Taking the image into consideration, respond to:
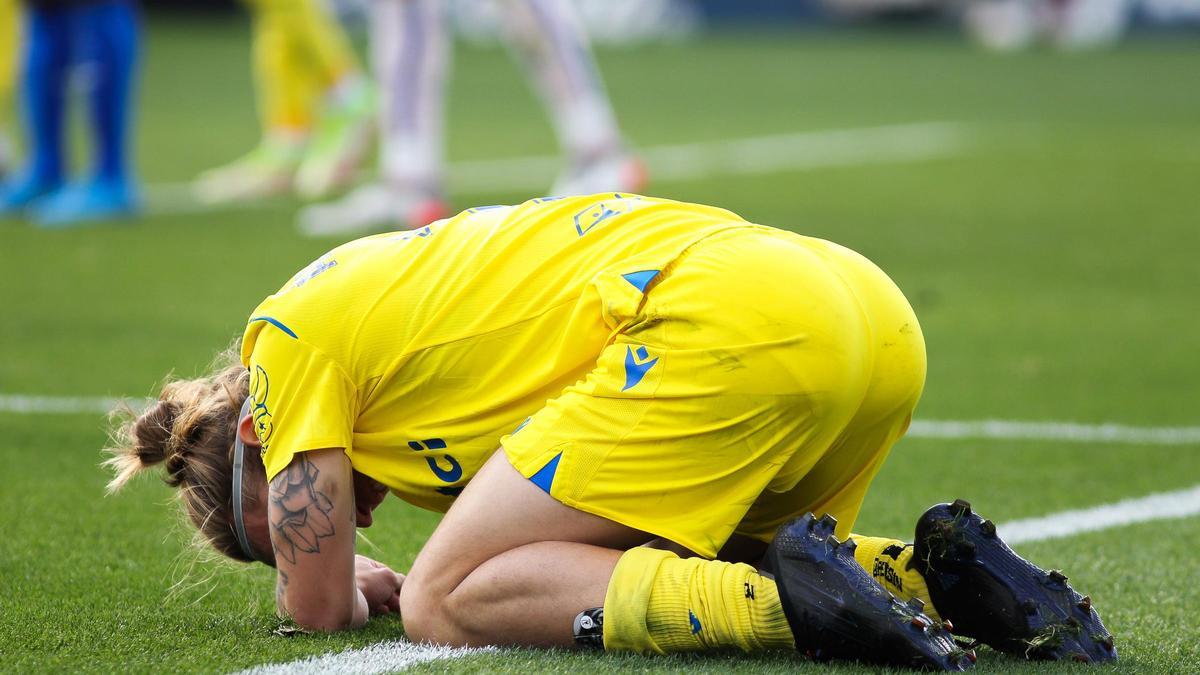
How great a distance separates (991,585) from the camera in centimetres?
266

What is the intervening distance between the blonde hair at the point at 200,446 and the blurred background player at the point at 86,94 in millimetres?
5552

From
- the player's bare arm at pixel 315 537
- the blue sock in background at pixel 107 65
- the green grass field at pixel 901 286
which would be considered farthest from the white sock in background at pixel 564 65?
the player's bare arm at pixel 315 537

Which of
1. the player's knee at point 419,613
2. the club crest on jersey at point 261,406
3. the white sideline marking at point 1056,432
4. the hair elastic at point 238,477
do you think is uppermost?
the club crest on jersey at point 261,406

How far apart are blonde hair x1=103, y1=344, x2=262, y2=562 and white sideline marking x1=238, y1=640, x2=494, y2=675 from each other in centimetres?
34

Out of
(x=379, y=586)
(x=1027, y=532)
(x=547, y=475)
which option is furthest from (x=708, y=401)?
(x=1027, y=532)

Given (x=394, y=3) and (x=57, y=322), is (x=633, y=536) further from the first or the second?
(x=394, y=3)

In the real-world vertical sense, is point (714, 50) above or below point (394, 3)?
below

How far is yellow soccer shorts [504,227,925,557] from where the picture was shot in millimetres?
2570

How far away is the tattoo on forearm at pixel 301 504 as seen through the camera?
2650 mm

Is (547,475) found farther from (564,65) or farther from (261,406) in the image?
(564,65)

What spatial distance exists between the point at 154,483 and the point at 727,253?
6.36 feet

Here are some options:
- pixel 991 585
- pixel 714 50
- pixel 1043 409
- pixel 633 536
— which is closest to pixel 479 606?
pixel 633 536

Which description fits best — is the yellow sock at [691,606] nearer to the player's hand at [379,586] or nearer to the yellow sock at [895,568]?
the yellow sock at [895,568]

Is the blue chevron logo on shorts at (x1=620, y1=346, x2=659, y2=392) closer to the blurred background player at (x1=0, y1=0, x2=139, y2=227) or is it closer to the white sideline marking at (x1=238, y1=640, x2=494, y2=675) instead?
the white sideline marking at (x1=238, y1=640, x2=494, y2=675)
